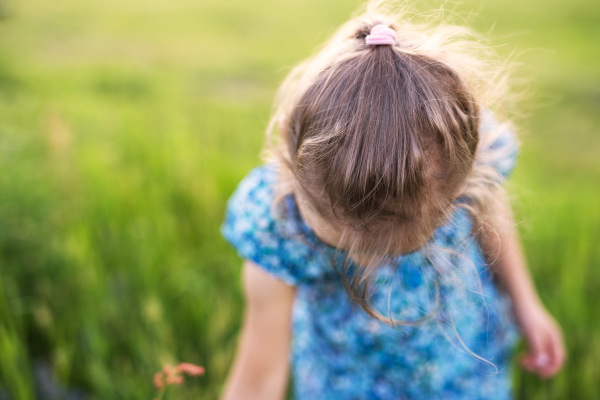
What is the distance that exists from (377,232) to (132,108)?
293 cm

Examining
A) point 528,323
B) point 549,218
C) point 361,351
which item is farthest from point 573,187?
point 361,351

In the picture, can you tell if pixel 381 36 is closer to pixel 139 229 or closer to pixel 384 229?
pixel 384 229

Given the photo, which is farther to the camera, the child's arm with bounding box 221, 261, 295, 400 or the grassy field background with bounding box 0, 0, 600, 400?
the grassy field background with bounding box 0, 0, 600, 400

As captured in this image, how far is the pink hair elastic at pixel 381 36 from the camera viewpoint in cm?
73

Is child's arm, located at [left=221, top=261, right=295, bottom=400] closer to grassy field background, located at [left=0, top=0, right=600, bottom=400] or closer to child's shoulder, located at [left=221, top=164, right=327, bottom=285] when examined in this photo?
child's shoulder, located at [left=221, top=164, right=327, bottom=285]

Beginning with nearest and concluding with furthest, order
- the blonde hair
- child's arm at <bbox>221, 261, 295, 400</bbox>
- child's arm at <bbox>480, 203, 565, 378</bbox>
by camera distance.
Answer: the blonde hair → child's arm at <bbox>221, 261, 295, 400</bbox> → child's arm at <bbox>480, 203, 565, 378</bbox>

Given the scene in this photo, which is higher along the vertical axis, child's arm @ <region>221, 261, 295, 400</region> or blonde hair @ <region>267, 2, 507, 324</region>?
blonde hair @ <region>267, 2, 507, 324</region>

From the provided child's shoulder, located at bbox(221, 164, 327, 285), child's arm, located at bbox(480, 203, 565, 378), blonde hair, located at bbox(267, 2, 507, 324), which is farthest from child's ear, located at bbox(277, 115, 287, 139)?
child's arm, located at bbox(480, 203, 565, 378)

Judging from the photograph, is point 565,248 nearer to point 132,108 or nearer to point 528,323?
point 528,323

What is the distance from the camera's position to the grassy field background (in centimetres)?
135

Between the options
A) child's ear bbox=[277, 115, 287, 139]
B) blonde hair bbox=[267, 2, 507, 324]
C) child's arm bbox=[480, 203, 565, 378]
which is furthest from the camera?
child's arm bbox=[480, 203, 565, 378]

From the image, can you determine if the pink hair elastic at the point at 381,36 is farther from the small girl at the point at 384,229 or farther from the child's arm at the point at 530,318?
the child's arm at the point at 530,318

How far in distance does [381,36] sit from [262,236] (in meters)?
0.45

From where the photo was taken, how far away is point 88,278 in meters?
1.48
